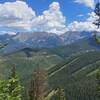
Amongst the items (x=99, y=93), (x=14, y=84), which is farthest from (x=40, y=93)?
(x=99, y=93)

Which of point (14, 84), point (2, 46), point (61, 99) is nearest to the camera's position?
point (2, 46)

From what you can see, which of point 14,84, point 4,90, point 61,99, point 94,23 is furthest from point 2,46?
point 61,99

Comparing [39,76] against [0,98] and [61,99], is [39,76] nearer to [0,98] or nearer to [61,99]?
[0,98]

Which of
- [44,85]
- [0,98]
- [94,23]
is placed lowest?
[0,98]

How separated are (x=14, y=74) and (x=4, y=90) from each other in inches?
661

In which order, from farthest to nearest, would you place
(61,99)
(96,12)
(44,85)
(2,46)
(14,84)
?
(61,99)
(14,84)
(44,85)
(96,12)
(2,46)

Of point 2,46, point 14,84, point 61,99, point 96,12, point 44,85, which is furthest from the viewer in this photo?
point 61,99

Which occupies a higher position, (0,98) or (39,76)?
(39,76)

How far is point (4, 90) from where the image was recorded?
72.1 feet

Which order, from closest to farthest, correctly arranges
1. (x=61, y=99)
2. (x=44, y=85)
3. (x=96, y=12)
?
(x=96, y=12) < (x=44, y=85) < (x=61, y=99)

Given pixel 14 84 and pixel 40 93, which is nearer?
pixel 40 93

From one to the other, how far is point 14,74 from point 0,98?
16.7 m

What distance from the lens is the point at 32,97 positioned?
33.8m

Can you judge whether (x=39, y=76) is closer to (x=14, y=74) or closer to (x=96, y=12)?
(x=14, y=74)
